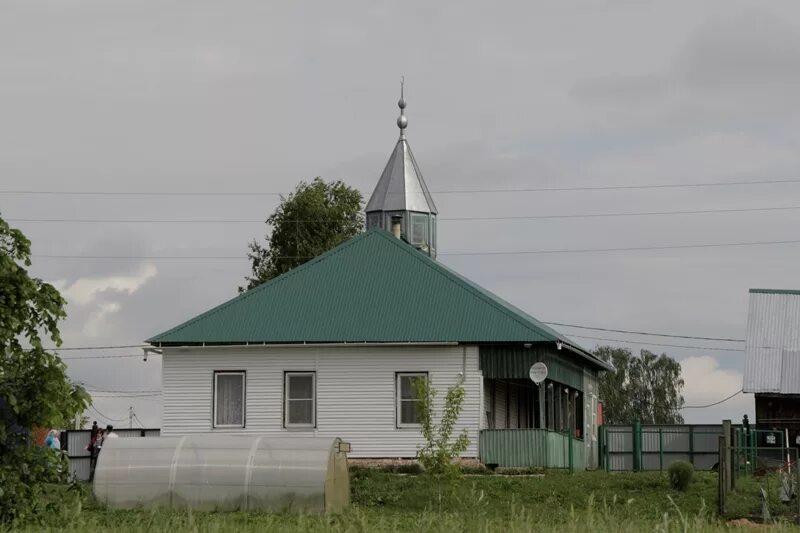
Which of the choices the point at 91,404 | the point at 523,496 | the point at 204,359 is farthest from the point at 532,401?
the point at 91,404

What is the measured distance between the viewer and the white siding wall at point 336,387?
3856cm

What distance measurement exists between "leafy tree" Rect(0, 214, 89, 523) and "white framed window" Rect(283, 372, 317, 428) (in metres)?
A: 21.0

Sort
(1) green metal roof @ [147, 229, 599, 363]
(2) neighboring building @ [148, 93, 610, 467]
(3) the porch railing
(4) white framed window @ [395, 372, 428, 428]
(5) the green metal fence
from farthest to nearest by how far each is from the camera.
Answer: (5) the green metal fence → (4) white framed window @ [395, 372, 428, 428] → (1) green metal roof @ [147, 229, 599, 363] → (2) neighboring building @ [148, 93, 610, 467] → (3) the porch railing

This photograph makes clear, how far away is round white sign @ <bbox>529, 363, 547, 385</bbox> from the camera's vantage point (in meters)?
37.9

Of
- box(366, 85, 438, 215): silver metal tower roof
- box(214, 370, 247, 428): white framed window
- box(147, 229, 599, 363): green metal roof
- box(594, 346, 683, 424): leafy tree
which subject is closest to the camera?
box(147, 229, 599, 363): green metal roof

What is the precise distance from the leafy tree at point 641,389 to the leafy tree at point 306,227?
102 feet

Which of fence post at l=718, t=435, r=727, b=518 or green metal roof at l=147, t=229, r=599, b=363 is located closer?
fence post at l=718, t=435, r=727, b=518

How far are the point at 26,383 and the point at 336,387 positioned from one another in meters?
21.2

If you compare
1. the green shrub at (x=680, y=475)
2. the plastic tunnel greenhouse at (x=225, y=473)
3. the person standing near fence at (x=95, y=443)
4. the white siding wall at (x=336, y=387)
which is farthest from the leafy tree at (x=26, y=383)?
the person standing near fence at (x=95, y=443)

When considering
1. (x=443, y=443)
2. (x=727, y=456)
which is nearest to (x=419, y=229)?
(x=443, y=443)

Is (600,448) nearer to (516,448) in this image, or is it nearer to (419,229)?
(419,229)

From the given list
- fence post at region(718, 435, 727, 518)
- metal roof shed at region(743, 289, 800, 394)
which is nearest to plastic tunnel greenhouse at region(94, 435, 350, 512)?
fence post at region(718, 435, 727, 518)

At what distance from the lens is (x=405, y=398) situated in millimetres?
38938

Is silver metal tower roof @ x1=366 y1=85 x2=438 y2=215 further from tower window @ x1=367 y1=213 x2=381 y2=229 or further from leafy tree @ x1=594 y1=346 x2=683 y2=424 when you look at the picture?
leafy tree @ x1=594 y1=346 x2=683 y2=424
